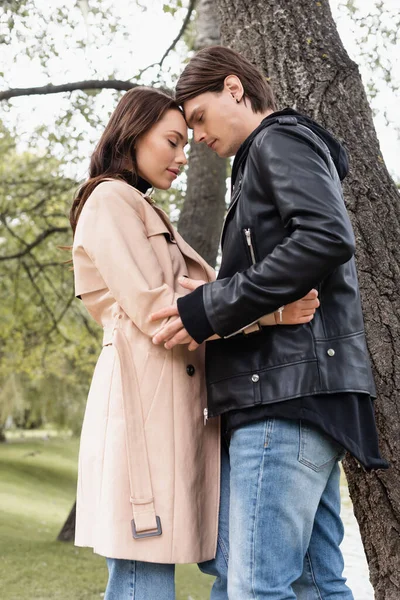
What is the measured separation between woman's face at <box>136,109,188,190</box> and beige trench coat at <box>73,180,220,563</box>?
22 centimetres

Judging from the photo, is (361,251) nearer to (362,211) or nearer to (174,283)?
(362,211)

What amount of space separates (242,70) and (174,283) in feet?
2.59

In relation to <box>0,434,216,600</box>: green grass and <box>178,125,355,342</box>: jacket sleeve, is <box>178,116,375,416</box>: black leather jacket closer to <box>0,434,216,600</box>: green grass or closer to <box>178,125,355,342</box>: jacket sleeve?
<box>178,125,355,342</box>: jacket sleeve

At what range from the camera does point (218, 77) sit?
261cm

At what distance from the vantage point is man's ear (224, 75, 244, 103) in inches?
103

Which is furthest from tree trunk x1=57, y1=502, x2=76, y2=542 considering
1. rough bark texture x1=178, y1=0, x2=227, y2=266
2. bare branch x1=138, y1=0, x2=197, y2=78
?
bare branch x1=138, y1=0, x2=197, y2=78

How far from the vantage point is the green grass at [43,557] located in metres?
7.98

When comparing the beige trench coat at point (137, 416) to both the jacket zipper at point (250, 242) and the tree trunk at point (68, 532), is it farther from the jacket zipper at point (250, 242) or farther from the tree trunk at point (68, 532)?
the tree trunk at point (68, 532)

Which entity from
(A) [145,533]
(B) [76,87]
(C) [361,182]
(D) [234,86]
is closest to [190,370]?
(A) [145,533]

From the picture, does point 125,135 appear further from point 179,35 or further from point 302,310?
point 179,35

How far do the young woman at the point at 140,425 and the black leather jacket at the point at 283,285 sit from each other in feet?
0.42

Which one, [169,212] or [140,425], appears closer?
[140,425]

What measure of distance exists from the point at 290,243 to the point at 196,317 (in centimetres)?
36

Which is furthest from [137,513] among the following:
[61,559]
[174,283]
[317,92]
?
[61,559]
